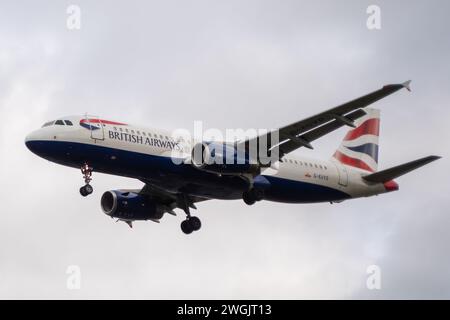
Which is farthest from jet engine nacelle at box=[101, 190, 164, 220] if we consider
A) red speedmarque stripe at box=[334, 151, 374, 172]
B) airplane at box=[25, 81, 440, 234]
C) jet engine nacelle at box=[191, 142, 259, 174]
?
red speedmarque stripe at box=[334, 151, 374, 172]

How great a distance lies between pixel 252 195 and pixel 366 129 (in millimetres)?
12856

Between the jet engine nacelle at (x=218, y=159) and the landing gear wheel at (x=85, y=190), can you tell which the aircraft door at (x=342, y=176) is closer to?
the jet engine nacelle at (x=218, y=159)

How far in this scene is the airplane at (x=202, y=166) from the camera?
42.1 m

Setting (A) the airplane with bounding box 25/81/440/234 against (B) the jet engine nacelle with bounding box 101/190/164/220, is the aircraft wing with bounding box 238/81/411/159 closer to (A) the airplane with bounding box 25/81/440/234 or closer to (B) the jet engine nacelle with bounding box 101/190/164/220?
(A) the airplane with bounding box 25/81/440/234

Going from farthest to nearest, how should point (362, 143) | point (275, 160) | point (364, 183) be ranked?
point (362, 143), point (364, 183), point (275, 160)

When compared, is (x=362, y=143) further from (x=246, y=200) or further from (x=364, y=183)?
(x=246, y=200)

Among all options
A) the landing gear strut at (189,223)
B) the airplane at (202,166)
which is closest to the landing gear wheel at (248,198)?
the airplane at (202,166)

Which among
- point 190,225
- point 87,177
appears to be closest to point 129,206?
point 190,225

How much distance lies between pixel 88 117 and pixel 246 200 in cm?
908

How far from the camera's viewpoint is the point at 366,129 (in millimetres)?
55500

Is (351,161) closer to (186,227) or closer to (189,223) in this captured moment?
(189,223)

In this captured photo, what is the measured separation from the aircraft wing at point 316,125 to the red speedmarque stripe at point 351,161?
819 centimetres
